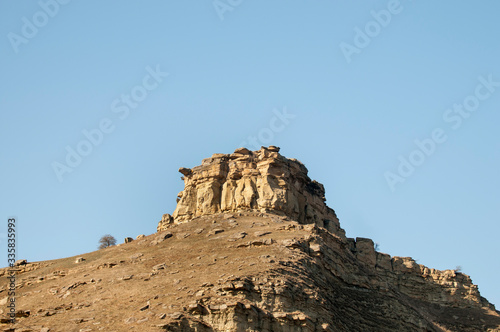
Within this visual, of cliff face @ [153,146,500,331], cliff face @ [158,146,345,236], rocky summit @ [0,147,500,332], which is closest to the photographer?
rocky summit @ [0,147,500,332]

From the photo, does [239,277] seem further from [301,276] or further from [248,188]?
[248,188]

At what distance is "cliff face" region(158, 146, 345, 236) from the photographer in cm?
6875

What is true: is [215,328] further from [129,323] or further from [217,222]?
[217,222]

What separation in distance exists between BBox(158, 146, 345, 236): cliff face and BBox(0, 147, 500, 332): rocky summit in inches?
4.2

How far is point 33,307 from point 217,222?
19.1 meters

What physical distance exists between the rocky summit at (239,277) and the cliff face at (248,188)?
0.11 meters

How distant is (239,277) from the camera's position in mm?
46938

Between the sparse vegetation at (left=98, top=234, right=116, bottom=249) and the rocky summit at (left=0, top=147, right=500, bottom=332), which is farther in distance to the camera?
the sparse vegetation at (left=98, top=234, right=116, bottom=249)

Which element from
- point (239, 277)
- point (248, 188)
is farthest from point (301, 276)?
point (248, 188)

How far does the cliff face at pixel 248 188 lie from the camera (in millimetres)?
68750

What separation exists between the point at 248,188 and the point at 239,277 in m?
22.8

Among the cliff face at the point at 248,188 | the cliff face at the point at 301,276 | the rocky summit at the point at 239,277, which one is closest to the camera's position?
the rocky summit at the point at 239,277

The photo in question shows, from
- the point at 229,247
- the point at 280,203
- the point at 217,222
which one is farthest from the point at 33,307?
the point at 280,203

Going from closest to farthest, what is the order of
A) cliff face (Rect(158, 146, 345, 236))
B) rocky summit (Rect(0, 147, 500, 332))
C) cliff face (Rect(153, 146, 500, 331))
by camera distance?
rocky summit (Rect(0, 147, 500, 332)) → cliff face (Rect(153, 146, 500, 331)) → cliff face (Rect(158, 146, 345, 236))
